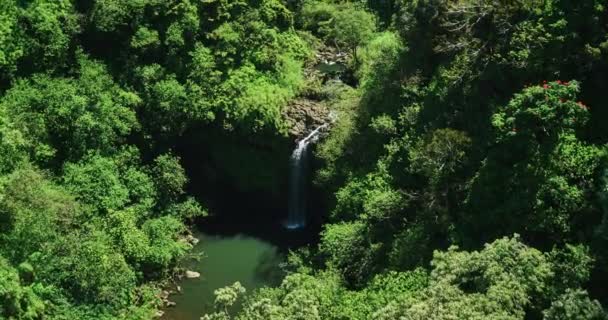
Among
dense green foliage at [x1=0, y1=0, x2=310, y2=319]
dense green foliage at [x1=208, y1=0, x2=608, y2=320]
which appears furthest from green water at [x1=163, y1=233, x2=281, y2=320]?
dense green foliage at [x1=208, y1=0, x2=608, y2=320]

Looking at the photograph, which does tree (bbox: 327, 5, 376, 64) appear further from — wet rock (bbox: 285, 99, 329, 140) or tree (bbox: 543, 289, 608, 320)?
tree (bbox: 543, 289, 608, 320)

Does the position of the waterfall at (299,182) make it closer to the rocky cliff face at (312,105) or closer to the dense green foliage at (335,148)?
the rocky cliff face at (312,105)

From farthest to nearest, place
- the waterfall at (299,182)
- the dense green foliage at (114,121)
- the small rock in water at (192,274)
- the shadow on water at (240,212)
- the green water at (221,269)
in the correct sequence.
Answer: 1. the waterfall at (299,182)
2. the shadow on water at (240,212)
3. the small rock in water at (192,274)
4. the green water at (221,269)
5. the dense green foliage at (114,121)

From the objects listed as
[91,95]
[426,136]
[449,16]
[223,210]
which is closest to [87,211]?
[91,95]

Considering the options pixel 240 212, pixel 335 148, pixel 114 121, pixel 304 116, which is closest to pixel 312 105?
pixel 304 116

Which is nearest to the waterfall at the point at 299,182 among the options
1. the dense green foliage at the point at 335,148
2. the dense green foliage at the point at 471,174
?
the dense green foliage at the point at 335,148

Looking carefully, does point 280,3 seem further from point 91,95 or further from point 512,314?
point 512,314
